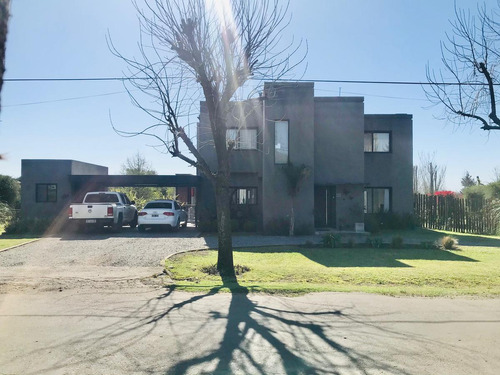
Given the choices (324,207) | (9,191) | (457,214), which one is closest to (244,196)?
(324,207)

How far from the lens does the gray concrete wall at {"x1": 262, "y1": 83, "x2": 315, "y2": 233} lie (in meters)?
18.5

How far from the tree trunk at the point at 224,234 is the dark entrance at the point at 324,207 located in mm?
11281

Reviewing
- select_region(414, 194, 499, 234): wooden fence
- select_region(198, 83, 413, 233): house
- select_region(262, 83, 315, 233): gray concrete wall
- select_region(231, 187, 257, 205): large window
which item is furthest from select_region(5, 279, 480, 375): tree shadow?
select_region(414, 194, 499, 234): wooden fence

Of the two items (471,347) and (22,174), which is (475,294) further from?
(22,174)

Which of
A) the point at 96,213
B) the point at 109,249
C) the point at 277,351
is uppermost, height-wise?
the point at 96,213

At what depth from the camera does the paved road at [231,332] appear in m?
4.42

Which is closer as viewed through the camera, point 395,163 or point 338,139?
point 338,139

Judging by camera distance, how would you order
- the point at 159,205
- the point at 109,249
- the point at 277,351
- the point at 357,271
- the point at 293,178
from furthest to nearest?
the point at 159,205, the point at 293,178, the point at 109,249, the point at 357,271, the point at 277,351

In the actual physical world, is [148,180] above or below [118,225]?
above

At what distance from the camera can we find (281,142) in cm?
1888

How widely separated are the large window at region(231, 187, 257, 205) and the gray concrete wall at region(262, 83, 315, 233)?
10.9ft

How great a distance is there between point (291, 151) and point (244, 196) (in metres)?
4.48

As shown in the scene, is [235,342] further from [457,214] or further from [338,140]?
[457,214]

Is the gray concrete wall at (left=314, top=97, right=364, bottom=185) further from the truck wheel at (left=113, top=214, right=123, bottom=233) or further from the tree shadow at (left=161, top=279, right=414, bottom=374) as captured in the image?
the tree shadow at (left=161, top=279, right=414, bottom=374)
